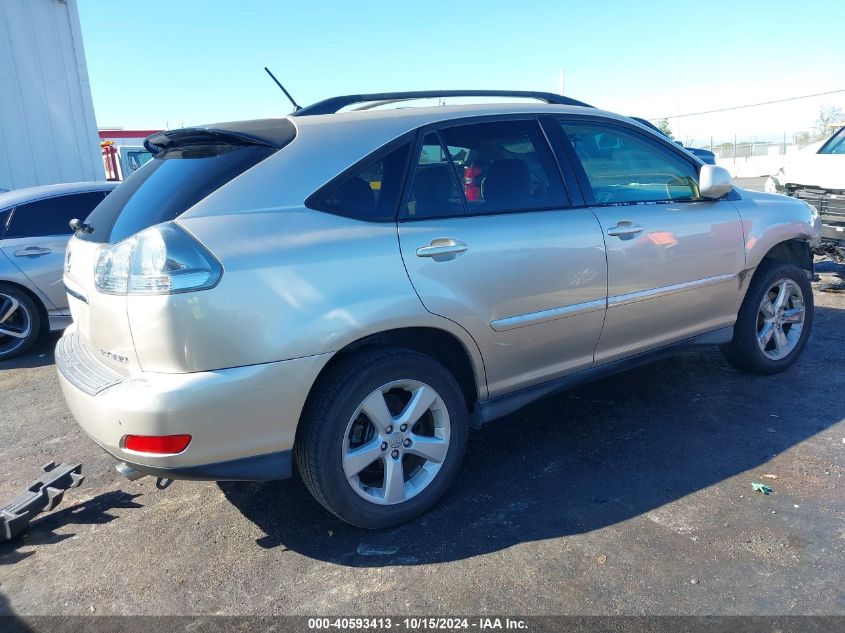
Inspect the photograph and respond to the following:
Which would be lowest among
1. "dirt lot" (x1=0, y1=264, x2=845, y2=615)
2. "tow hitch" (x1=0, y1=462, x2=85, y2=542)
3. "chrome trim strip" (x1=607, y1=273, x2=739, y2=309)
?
"dirt lot" (x1=0, y1=264, x2=845, y2=615)

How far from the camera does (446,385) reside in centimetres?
283

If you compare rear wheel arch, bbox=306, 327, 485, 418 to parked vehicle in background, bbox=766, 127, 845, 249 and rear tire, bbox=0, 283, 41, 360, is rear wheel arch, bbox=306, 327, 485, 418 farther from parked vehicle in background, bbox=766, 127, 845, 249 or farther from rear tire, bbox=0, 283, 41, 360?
parked vehicle in background, bbox=766, 127, 845, 249

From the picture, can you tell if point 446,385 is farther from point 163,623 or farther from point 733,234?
point 733,234

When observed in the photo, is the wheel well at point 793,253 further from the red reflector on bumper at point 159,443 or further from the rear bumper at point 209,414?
the red reflector on bumper at point 159,443

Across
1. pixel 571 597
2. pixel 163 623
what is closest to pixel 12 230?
pixel 163 623

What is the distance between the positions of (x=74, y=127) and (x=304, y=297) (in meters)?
10.5

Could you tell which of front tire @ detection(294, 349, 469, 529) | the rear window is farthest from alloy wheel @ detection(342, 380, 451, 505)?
the rear window

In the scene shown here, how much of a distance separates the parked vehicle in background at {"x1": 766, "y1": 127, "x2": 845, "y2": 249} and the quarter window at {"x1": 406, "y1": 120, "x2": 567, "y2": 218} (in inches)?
188

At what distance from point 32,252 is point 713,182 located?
5679 millimetres

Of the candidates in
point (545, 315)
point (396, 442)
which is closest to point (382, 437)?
point (396, 442)

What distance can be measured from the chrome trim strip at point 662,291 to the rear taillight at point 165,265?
206cm

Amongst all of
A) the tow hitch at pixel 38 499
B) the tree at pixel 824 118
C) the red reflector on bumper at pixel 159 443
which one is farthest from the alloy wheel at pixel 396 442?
the tree at pixel 824 118

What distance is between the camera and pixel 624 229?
3346mm

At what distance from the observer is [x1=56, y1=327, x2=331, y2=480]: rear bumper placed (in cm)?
Answer: 225
